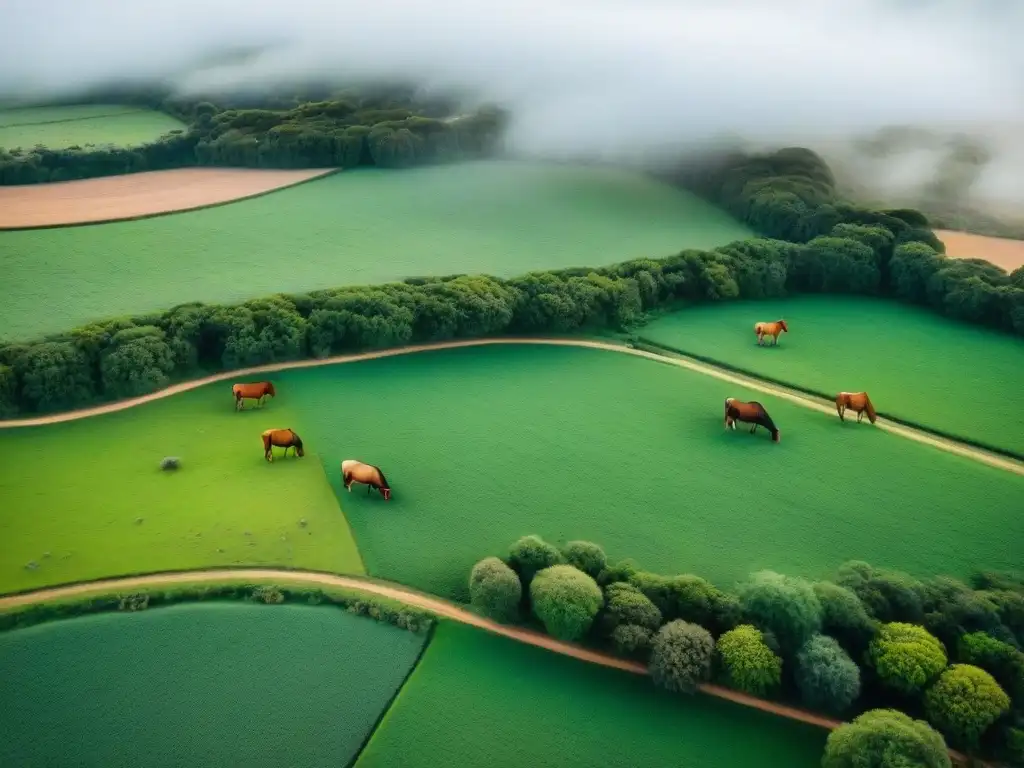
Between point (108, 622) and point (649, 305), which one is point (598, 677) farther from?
point (649, 305)

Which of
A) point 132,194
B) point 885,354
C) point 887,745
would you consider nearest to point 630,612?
point 887,745

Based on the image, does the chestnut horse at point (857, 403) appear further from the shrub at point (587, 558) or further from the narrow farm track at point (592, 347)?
the shrub at point (587, 558)

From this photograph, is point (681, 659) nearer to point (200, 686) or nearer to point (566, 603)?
point (566, 603)

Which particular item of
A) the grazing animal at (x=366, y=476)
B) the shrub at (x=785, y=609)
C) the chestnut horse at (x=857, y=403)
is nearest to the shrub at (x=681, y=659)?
the shrub at (x=785, y=609)

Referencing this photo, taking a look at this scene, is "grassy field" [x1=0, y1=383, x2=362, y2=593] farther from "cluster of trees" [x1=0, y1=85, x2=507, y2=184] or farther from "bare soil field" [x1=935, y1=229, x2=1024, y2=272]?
"bare soil field" [x1=935, y1=229, x2=1024, y2=272]

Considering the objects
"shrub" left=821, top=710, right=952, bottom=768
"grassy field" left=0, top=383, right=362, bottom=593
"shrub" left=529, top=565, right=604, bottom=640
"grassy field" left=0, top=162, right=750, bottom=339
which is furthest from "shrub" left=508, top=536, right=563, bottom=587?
"grassy field" left=0, top=162, right=750, bottom=339

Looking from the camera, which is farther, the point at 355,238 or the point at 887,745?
the point at 355,238

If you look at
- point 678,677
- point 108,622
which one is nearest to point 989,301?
point 678,677
